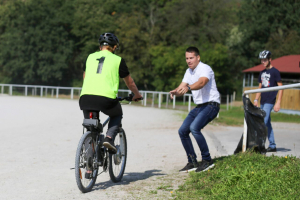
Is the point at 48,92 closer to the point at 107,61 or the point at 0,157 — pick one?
the point at 0,157

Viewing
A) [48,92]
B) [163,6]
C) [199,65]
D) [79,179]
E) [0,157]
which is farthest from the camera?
[163,6]

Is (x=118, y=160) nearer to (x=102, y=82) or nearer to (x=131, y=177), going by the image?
(x=131, y=177)

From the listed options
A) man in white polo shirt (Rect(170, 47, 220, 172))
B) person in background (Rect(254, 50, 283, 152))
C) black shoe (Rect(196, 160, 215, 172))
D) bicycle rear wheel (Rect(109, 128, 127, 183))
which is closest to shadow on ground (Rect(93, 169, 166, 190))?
bicycle rear wheel (Rect(109, 128, 127, 183))

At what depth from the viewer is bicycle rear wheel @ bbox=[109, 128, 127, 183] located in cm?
618

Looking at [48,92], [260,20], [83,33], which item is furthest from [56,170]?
[83,33]

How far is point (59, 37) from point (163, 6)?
1549cm

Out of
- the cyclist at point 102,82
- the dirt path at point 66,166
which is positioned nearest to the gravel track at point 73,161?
the dirt path at point 66,166

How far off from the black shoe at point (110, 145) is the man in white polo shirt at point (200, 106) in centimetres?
138

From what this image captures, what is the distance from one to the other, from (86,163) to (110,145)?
399mm

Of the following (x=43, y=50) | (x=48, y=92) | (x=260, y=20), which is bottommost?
(x=48, y=92)

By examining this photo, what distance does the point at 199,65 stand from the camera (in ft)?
22.6

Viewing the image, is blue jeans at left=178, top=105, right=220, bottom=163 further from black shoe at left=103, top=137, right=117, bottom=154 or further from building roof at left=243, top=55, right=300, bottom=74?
building roof at left=243, top=55, right=300, bottom=74

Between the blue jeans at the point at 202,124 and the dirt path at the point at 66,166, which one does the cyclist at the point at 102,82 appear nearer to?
the dirt path at the point at 66,166

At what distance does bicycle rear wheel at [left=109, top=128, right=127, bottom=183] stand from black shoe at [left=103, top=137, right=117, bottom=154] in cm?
18
